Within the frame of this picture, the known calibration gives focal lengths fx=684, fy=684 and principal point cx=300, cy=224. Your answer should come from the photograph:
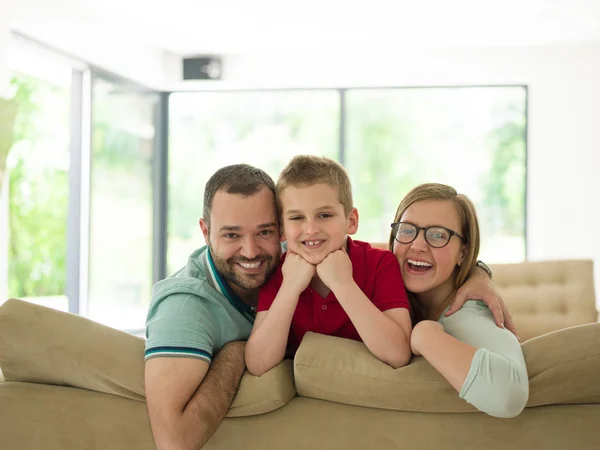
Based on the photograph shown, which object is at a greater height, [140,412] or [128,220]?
[128,220]

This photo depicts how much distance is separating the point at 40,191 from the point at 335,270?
202 inches

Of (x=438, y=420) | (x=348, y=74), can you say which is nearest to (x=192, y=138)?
(x=348, y=74)

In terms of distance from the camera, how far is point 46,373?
1495 mm

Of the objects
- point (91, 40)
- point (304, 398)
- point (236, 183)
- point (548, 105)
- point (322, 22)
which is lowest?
point (304, 398)

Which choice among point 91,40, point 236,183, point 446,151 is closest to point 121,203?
point 91,40

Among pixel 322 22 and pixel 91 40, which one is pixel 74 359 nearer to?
pixel 91 40

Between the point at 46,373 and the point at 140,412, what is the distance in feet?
0.76

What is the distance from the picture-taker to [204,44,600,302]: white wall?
22.2 ft

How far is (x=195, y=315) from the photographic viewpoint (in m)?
1.57

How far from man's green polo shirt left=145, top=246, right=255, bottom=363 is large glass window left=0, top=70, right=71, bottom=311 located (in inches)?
180

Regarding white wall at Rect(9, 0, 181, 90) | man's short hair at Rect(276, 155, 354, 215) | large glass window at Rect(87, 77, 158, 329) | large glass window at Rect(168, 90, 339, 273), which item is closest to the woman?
man's short hair at Rect(276, 155, 354, 215)

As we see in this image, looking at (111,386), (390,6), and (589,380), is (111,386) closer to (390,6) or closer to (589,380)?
(589,380)

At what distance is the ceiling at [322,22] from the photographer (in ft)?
18.1

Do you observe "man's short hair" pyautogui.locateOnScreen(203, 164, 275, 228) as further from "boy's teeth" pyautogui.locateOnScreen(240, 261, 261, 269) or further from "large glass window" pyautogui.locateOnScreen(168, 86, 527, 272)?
"large glass window" pyautogui.locateOnScreen(168, 86, 527, 272)
